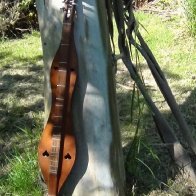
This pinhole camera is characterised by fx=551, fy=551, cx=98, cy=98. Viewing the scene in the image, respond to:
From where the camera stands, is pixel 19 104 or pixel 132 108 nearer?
pixel 132 108

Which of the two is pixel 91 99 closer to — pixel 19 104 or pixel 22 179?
pixel 22 179

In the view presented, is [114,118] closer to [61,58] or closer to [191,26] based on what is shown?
[61,58]

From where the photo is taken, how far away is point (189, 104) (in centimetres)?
536

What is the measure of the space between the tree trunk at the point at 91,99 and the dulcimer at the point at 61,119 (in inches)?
1.7

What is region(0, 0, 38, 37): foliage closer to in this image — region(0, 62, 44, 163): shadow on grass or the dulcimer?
region(0, 62, 44, 163): shadow on grass

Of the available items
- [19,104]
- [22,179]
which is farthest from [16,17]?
[22,179]

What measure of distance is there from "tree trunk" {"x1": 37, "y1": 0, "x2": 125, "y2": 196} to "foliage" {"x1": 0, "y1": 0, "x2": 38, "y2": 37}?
14.6ft

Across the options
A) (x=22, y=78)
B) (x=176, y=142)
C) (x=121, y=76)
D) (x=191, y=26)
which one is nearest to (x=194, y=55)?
(x=191, y=26)

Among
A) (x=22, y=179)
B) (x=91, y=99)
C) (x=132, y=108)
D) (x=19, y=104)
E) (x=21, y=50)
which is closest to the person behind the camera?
(x=91, y=99)

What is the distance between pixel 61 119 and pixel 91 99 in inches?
8.6

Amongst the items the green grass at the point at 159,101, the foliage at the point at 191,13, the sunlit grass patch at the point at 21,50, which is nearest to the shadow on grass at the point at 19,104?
the sunlit grass patch at the point at 21,50

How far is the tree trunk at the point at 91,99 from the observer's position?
3.24m

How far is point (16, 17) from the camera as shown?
305 inches

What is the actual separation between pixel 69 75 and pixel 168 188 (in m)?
1.20
